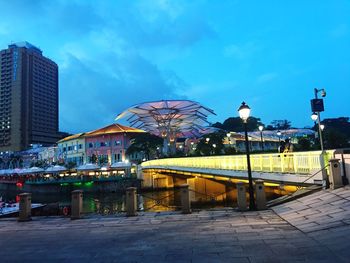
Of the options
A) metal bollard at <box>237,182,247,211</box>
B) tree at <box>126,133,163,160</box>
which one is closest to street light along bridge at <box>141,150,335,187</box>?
metal bollard at <box>237,182,247,211</box>

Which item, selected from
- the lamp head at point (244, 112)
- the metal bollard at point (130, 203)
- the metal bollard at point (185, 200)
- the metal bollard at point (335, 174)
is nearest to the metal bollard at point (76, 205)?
the metal bollard at point (130, 203)

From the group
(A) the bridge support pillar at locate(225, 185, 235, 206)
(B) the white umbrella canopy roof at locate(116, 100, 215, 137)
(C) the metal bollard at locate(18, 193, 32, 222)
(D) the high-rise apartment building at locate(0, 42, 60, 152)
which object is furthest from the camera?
(D) the high-rise apartment building at locate(0, 42, 60, 152)

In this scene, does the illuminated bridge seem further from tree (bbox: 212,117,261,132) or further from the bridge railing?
tree (bbox: 212,117,261,132)

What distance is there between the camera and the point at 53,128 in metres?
184

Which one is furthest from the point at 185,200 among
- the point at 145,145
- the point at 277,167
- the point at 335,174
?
the point at 145,145

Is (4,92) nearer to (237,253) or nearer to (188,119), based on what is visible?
(188,119)

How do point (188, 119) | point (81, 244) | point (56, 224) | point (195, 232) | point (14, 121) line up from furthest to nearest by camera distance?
point (14, 121) < point (188, 119) < point (56, 224) < point (195, 232) < point (81, 244)

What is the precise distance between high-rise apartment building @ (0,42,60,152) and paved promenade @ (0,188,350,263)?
167m

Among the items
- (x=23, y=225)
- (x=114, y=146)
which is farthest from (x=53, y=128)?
(x=23, y=225)

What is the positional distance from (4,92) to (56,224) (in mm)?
177089

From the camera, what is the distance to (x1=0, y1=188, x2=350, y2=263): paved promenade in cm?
704

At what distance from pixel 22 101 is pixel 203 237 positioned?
175884 mm

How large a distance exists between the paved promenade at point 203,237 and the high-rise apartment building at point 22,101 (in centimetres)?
16712

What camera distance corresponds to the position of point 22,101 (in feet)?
539
